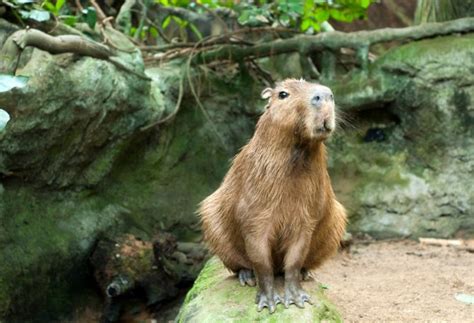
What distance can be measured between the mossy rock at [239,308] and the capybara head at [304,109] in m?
0.89

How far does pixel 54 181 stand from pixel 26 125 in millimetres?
781

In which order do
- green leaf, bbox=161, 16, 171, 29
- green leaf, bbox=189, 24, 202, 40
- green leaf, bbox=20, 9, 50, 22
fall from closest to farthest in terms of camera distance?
green leaf, bbox=20, 9, 50, 22 → green leaf, bbox=189, 24, 202, 40 → green leaf, bbox=161, 16, 171, 29

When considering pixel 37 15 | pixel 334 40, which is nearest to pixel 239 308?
pixel 37 15

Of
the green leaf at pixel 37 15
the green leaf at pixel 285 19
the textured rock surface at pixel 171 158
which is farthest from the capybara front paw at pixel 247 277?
the green leaf at pixel 285 19

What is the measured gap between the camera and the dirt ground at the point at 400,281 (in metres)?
4.17

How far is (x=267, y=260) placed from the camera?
3.68 m

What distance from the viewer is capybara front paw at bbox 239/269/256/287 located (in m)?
4.00

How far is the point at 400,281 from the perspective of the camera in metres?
5.08

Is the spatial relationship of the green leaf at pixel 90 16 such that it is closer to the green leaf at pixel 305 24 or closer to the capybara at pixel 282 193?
the green leaf at pixel 305 24

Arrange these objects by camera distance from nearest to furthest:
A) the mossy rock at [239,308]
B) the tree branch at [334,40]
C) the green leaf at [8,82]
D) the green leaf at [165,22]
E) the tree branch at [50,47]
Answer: the green leaf at [8,82], the mossy rock at [239,308], the tree branch at [50,47], the tree branch at [334,40], the green leaf at [165,22]

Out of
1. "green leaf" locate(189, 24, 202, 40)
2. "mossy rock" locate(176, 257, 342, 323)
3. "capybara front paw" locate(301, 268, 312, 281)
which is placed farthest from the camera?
"green leaf" locate(189, 24, 202, 40)

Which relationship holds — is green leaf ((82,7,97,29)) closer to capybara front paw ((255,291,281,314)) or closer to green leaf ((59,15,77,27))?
green leaf ((59,15,77,27))

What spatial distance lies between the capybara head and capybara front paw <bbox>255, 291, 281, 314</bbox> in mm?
832

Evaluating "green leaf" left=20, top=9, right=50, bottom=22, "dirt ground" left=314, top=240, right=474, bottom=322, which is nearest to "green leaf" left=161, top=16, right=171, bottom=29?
"green leaf" left=20, top=9, right=50, bottom=22
